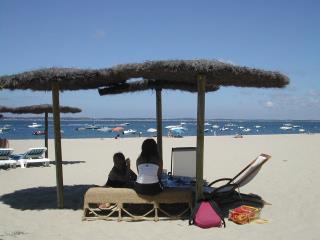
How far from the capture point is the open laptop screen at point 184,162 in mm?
7825

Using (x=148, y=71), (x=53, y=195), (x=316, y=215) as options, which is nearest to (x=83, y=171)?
(x=53, y=195)

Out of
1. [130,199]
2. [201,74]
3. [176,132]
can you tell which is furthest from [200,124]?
[176,132]

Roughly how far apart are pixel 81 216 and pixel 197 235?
186 centimetres

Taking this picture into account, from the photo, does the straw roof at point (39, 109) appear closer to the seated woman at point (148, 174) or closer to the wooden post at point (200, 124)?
the seated woman at point (148, 174)

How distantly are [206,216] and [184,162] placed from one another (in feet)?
8.52

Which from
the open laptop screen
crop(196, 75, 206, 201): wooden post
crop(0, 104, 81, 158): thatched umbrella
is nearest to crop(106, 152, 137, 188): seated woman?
crop(196, 75, 206, 201): wooden post

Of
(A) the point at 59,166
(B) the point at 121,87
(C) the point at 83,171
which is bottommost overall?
(C) the point at 83,171

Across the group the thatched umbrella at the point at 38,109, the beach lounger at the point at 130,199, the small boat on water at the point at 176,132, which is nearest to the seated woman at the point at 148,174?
the beach lounger at the point at 130,199

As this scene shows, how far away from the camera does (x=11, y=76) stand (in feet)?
20.1

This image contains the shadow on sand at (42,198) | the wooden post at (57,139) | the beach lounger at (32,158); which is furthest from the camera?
the beach lounger at (32,158)

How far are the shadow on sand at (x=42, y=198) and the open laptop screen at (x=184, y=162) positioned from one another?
1889mm

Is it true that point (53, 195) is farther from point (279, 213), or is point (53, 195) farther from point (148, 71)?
point (279, 213)

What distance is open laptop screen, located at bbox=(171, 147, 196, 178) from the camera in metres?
7.82

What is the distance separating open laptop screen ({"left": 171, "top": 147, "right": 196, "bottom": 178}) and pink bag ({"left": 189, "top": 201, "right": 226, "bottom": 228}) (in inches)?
91.8
